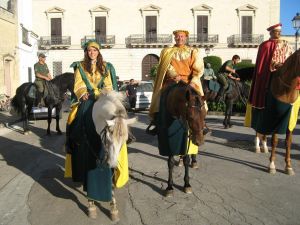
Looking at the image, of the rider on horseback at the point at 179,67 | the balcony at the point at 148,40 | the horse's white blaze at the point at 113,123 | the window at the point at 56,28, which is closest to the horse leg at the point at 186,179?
the rider on horseback at the point at 179,67

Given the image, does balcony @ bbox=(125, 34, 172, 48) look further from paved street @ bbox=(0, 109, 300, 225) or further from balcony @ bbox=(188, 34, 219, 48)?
paved street @ bbox=(0, 109, 300, 225)

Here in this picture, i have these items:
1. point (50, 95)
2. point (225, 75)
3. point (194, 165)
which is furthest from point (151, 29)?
point (194, 165)

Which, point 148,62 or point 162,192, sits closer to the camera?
point 162,192

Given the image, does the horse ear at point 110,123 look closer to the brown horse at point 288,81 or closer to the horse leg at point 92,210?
the horse leg at point 92,210

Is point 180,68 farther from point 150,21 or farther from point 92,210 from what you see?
point 150,21

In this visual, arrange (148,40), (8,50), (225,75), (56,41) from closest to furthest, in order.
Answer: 1. (225,75)
2. (8,50)
3. (148,40)
4. (56,41)

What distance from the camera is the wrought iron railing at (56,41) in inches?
1790

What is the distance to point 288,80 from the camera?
6.09m

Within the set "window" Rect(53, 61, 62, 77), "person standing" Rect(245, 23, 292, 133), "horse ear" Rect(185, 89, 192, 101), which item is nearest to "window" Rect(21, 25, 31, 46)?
"window" Rect(53, 61, 62, 77)

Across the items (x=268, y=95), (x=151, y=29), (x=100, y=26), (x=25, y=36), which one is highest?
(x=100, y=26)

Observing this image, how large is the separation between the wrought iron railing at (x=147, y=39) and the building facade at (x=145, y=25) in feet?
0.42

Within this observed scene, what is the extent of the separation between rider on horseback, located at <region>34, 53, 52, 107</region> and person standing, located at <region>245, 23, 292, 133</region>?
692 cm

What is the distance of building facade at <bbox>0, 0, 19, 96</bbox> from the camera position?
21.6m

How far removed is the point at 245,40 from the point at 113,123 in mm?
44029
